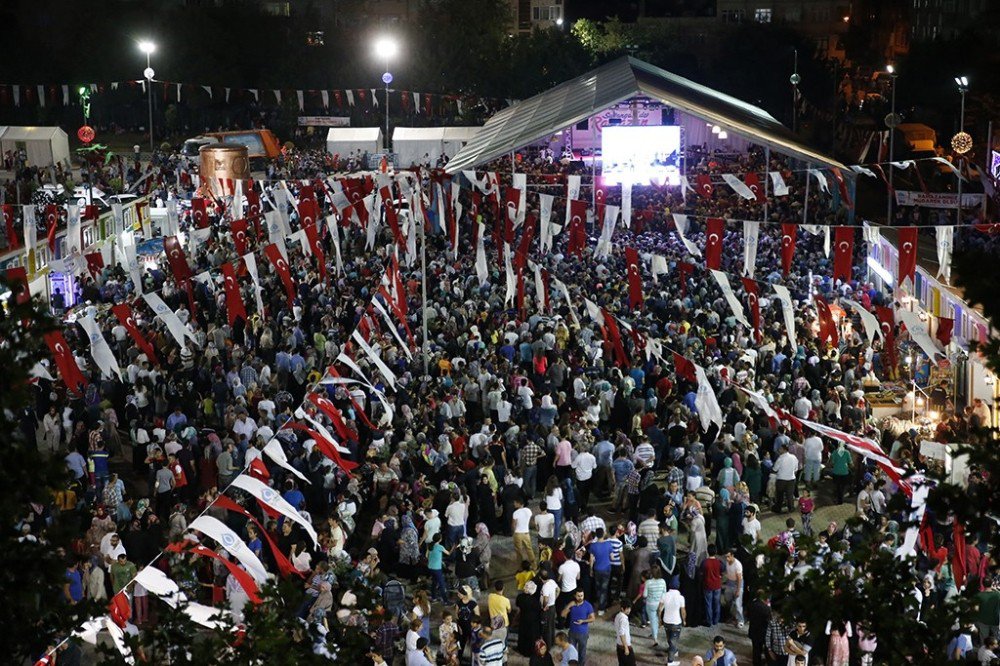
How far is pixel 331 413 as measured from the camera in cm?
1597

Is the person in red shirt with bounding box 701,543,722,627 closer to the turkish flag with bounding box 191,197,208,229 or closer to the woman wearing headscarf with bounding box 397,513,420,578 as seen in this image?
the woman wearing headscarf with bounding box 397,513,420,578

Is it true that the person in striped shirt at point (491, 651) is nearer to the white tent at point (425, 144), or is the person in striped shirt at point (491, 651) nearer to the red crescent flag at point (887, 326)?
the red crescent flag at point (887, 326)

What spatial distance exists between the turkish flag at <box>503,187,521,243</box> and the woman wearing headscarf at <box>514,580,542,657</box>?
14872 mm

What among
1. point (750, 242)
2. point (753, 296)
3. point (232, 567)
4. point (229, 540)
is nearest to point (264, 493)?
point (229, 540)

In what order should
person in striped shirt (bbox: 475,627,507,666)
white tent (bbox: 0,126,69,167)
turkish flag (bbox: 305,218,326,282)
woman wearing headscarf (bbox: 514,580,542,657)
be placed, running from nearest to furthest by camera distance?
person in striped shirt (bbox: 475,627,507,666) → woman wearing headscarf (bbox: 514,580,542,657) → turkish flag (bbox: 305,218,326,282) → white tent (bbox: 0,126,69,167)

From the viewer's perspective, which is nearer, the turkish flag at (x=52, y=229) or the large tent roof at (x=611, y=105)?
the turkish flag at (x=52, y=229)

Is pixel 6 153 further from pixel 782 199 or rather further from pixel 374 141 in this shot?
pixel 782 199

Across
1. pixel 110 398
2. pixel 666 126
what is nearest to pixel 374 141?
pixel 666 126

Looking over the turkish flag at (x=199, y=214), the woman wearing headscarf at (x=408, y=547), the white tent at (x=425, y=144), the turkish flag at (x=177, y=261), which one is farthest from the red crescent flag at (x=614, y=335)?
the white tent at (x=425, y=144)

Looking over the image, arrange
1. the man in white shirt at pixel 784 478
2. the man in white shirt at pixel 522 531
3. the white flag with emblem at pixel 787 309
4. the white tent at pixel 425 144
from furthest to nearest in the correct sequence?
the white tent at pixel 425 144 < the white flag with emblem at pixel 787 309 < the man in white shirt at pixel 784 478 < the man in white shirt at pixel 522 531

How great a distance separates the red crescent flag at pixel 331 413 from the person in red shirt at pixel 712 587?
4.66 meters

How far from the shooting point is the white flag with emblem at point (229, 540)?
38.4 ft

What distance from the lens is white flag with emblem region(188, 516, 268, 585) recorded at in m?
→ 11.7

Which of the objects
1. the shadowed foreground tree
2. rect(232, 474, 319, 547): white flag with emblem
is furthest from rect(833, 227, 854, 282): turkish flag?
the shadowed foreground tree
